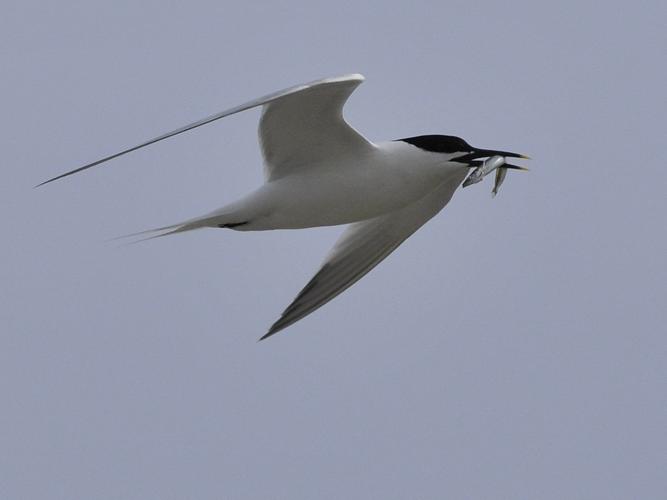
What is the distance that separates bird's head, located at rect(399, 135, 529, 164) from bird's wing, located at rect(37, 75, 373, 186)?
1.61ft

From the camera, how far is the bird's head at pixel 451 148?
9.91 meters

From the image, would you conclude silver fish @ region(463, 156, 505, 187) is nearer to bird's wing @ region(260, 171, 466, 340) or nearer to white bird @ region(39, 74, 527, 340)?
white bird @ region(39, 74, 527, 340)

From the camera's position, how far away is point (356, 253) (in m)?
11.3

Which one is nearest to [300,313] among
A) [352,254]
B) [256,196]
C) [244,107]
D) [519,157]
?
[352,254]

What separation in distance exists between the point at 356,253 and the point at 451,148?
1.72 metres

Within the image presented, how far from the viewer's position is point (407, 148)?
9867mm

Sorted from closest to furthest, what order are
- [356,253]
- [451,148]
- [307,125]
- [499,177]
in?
1. [307,125]
2. [451,148]
3. [499,177]
4. [356,253]

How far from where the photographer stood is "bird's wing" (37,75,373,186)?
8750 mm

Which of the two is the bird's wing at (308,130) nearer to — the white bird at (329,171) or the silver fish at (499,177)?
the white bird at (329,171)

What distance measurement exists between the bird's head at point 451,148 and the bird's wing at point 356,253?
0.94m

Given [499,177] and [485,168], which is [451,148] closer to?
[485,168]

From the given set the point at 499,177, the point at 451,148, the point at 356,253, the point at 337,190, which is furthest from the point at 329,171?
the point at 356,253

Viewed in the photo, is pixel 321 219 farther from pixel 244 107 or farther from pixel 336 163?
pixel 244 107

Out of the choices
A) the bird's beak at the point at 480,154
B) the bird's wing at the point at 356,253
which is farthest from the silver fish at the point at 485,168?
the bird's wing at the point at 356,253
